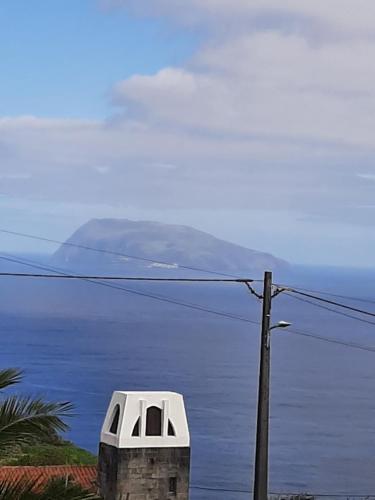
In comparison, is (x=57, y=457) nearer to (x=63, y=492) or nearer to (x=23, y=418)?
(x=23, y=418)

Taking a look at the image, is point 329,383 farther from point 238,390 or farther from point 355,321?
point 355,321

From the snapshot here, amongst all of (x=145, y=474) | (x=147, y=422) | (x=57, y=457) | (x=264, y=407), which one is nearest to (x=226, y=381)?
(x=57, y=457)

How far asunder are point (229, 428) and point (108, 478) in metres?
35.8

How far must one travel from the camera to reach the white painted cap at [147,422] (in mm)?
25125

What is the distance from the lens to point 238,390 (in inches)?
2906

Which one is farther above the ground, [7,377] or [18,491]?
[7,377]

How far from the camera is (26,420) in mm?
8812

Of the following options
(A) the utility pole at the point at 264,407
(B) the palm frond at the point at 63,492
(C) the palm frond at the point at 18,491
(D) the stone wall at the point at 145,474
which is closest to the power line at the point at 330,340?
(D) the stone wall at the point at 145,474

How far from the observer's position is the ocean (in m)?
52.8

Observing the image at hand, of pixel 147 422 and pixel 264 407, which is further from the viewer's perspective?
pixel 147 422

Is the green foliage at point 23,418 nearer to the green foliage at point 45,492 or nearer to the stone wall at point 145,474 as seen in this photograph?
→ the green foliage at point 45,492

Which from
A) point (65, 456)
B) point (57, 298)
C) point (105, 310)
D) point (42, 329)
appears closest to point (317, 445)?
point (65, 456)

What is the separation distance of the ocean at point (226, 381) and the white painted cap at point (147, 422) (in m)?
2.29

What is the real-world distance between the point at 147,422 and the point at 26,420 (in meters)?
17.0
